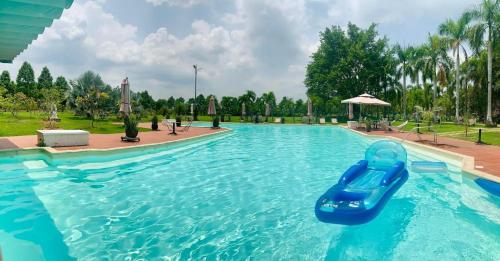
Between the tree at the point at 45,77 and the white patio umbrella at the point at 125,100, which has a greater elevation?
the tree at the point at 45,77

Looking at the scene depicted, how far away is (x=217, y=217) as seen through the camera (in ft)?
20.0

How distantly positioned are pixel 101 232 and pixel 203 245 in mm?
1688

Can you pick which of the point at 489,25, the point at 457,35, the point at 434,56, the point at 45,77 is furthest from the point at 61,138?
the point at 45,77

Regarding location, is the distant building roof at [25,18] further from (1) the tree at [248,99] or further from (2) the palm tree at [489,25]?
(1) the tree at [248,99]

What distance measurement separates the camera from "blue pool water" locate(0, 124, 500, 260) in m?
4.69

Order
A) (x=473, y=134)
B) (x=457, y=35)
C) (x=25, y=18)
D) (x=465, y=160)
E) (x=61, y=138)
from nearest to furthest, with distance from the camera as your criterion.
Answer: (x=25, y=18)
(x=465, y=160)
(x=61, y=138)
(x=473, y=134)
(x=457, y=35)

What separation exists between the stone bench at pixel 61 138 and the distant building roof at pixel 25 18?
16.7ft

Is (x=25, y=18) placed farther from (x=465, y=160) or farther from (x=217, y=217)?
(x=465, y=160)

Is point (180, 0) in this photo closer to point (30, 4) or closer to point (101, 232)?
point (30, 4)

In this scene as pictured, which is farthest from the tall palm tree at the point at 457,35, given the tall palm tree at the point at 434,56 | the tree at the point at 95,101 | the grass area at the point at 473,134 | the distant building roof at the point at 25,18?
the distant building roof at the point at 25,18

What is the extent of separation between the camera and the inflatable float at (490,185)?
7160 mm

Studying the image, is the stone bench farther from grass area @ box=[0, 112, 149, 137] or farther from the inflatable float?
the inflatable float

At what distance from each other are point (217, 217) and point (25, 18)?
481 centimetres

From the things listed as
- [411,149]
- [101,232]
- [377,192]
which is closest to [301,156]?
[411,149]
